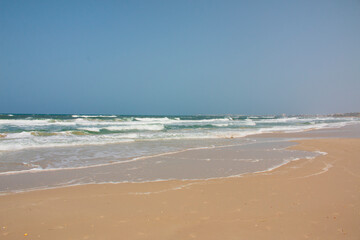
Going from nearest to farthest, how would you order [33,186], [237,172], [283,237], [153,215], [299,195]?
1. [283,237]
2. [153,215]
3. [299,195]
4. [33,186]
5. [237,172]

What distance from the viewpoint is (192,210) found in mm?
3998

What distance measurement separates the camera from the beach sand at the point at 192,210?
3.26m

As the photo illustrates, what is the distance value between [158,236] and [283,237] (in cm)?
154

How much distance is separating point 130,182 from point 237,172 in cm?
284

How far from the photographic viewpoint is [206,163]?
8227mm

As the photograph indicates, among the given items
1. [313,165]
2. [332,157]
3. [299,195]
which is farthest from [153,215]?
[332,157]

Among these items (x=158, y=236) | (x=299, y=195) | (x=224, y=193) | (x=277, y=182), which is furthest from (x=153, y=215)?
(x=277, y=182)

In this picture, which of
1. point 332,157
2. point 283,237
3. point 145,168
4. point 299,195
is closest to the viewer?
point 283,237

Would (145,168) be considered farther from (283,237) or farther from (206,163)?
(283,237)

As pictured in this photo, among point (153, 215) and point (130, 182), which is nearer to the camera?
point (153, 215)

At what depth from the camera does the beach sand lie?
10.7 ft

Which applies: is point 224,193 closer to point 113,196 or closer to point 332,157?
point 113,196

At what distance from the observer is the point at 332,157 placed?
30.3 feet

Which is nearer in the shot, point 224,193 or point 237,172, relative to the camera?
point 224,193
